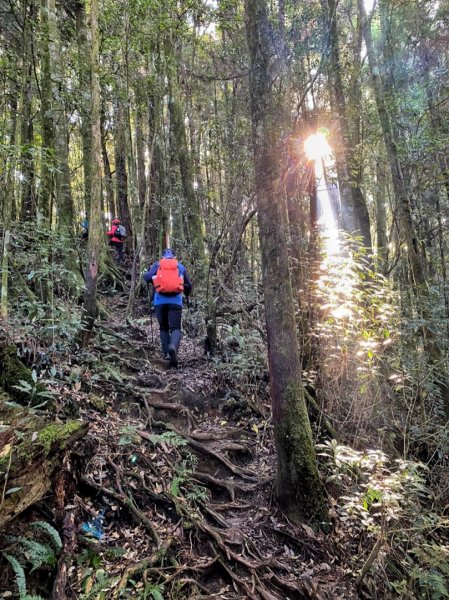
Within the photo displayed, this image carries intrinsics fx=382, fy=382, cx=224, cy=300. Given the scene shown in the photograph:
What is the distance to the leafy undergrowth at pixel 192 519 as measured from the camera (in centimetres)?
304

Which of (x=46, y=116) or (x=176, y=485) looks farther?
(x=46, y=116)

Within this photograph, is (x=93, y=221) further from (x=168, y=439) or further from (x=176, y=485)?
(x=176, y=485)

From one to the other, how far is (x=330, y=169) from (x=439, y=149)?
3.52 m

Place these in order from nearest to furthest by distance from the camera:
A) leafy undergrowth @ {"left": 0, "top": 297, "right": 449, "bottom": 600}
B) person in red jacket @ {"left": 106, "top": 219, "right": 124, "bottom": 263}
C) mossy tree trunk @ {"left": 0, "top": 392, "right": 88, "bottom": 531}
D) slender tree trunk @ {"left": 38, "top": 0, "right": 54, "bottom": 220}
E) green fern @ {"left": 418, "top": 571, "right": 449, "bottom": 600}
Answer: mossy tree trunk @ {"left": 0, "top": 392, "right": 88, "bottom": 531} < leafy undergrowth @ {"left": 0, "top": 297, "right": 449, "bottom": 600} < green fern @ {"left": 418, "top": 571, "right": 449, "bottom": 600} < slender tree trunk @ {"left": 38, "top": 0, "right": 54, "bottom": 220} < person in red jacket @ {"left": 106, "top": 219, "right": 124, "bottom": 263}

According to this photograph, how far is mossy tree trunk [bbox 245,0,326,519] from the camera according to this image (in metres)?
4.41

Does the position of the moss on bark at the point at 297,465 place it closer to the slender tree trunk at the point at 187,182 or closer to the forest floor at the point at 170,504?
the forest floor at the point at 170,504

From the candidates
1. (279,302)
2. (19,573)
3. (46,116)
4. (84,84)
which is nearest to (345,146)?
(279,302)

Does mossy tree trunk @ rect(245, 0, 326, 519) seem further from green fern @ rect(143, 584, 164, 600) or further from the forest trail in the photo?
green fern @ rect(143, 584, 164, 600)

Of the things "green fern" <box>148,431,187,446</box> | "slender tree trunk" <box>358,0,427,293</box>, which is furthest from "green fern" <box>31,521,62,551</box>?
"slender tree trunk" <box>358,0,427,293</box>

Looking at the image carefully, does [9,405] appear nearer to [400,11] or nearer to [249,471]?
[249,471]

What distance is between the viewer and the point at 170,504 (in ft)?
13.1

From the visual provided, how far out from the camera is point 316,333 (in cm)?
587

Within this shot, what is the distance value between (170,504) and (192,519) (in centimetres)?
27

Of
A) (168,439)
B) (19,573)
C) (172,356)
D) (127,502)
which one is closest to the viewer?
(19,573)
